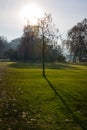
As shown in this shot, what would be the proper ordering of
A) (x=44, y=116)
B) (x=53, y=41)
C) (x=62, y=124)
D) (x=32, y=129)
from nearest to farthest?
(x=32, y=129), (x=62, y=124), (x=44, y=116), (x=53, y=41)

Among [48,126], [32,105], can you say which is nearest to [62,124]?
[48,126]

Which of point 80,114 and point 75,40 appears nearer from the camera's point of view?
point 80,114

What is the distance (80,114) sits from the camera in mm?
13422

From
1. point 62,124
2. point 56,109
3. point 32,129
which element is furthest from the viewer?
point 56,109

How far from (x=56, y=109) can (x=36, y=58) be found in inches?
4472

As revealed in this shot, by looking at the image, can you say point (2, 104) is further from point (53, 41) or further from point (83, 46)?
point (83, 46)

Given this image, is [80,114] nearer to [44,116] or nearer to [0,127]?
[44,116]

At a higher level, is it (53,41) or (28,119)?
(53,41)

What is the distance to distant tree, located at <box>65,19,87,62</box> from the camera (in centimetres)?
12692

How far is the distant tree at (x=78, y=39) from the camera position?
416 ft

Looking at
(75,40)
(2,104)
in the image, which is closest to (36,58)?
(75,40)

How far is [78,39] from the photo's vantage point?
131m

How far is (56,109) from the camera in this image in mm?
14523

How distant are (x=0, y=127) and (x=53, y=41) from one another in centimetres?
4283
